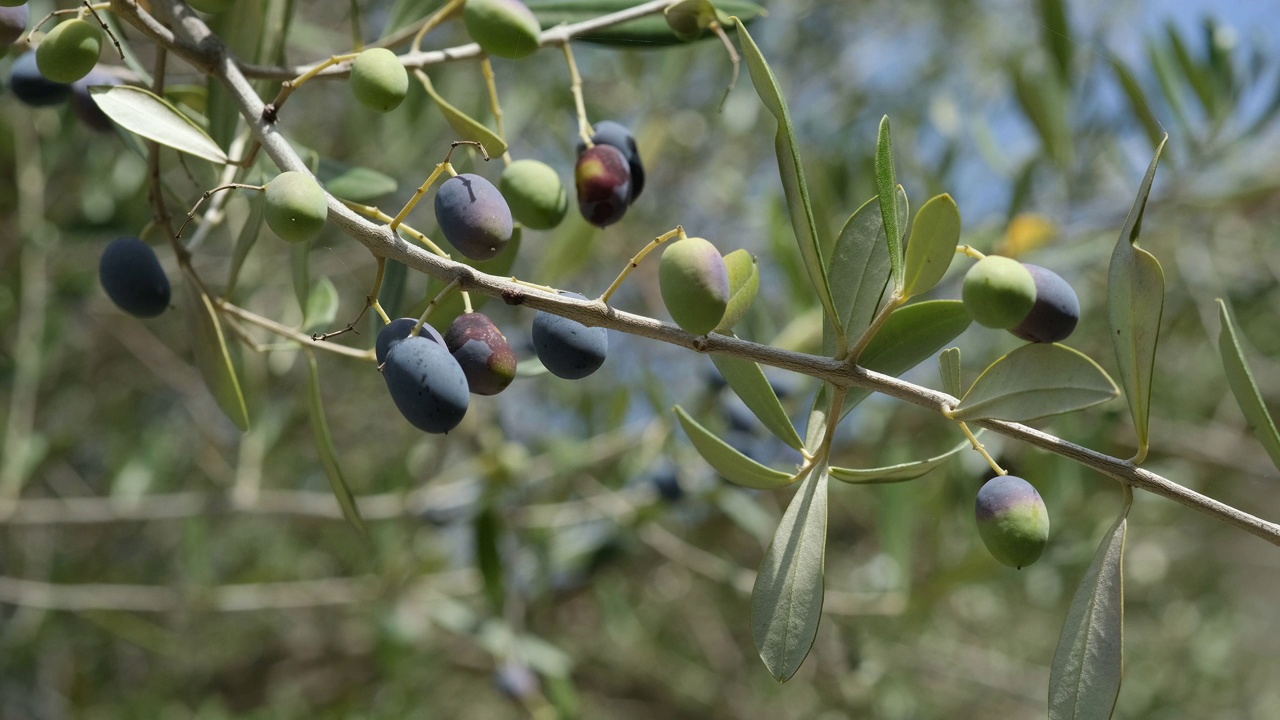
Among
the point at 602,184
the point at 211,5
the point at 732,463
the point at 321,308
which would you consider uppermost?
the point at 211,5

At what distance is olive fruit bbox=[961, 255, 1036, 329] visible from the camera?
72 centimetres

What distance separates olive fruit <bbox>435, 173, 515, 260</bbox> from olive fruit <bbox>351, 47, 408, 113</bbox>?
10cm

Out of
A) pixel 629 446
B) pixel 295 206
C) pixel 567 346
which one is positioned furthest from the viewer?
pixel 629 446

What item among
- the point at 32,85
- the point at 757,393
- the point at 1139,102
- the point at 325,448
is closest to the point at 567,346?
the point at 757,393

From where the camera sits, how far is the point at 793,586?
830mm

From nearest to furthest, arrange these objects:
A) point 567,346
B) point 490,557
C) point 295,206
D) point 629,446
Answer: point 295,206
point 567,346
point 490,557
point 629,446

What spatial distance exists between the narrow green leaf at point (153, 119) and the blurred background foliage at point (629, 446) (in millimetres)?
203

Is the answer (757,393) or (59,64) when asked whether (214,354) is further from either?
(757,393)

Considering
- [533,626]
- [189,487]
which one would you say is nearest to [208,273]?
[189,487]

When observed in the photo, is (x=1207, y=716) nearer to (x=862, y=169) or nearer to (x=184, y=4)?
(x=862, y=169)

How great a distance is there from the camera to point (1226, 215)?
2594 millimetres

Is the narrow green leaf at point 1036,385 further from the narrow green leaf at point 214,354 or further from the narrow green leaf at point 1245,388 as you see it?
the narrow green leaf at point 214,354

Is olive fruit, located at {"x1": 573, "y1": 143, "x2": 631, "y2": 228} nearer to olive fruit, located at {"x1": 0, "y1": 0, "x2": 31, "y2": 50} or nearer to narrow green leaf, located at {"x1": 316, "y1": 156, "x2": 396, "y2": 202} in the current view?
narrow green leaf, located at {"x1": 316, "y1": 156, "x2": 396, "y2": 202}

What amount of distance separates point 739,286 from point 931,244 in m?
0.16
